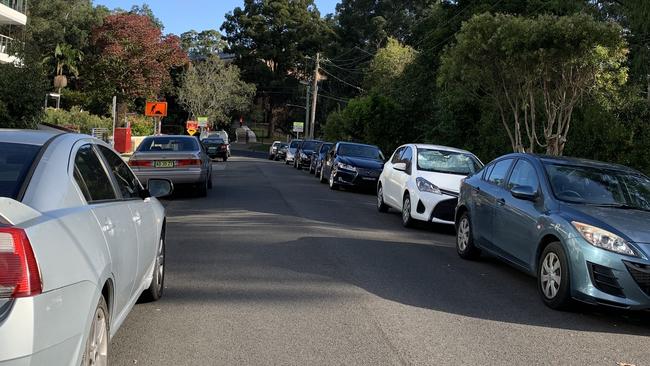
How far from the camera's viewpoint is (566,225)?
6.50m

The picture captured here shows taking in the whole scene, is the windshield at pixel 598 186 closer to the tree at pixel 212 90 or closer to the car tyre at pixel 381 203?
the car tyre at pixel 381 203

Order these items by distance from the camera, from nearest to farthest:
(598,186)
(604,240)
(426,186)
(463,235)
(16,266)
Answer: (16,266), (604,240), (598,186), (463,235), (426,186)

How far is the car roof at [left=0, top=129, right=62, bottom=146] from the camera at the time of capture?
13.8 ft

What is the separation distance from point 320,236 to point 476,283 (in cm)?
338

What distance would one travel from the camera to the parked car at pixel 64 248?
286 cm

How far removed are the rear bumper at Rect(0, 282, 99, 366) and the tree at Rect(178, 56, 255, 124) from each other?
6704 cm

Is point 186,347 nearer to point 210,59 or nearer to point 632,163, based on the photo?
point 632,163

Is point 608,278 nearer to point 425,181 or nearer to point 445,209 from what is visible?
point 445,209

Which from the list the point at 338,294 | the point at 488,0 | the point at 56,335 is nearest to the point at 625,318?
the point at 338,294

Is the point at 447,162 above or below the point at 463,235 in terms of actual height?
above

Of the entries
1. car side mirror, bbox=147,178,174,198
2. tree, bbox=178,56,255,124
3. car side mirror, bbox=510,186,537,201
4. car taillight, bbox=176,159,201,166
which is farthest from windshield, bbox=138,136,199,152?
tree, bbox=178,56,255,124

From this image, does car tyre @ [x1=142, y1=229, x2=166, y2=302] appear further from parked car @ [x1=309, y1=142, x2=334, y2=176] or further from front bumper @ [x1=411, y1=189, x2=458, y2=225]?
parked car @ [x1=309, y1=142, x2=334, y2=176]

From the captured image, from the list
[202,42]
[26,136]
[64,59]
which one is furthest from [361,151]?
[202,42]

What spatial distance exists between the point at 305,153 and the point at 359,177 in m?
14.0
